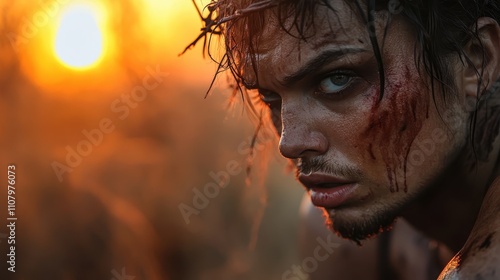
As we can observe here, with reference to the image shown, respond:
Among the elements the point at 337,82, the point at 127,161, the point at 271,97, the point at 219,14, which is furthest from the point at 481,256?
the point at 127,161

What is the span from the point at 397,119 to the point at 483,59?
0.37 meters

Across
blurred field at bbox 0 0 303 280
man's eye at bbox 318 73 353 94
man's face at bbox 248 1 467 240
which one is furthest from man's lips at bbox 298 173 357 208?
blurred field at bbox 0 0 303 280

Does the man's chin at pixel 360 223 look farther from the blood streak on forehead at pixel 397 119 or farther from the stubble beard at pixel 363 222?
the blood streak on forehead at pixel 397 119

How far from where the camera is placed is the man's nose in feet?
8.54

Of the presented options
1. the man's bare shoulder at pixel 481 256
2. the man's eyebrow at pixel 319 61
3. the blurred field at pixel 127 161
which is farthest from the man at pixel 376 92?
the blurred field at pixel 127 161

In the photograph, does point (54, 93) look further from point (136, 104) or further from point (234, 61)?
point (234, 61)

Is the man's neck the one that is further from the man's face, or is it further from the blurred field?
the blurred field

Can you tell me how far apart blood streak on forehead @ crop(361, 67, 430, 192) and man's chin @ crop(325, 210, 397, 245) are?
0.16 meters

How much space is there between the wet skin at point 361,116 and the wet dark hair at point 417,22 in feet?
0.09

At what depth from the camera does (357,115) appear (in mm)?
2633

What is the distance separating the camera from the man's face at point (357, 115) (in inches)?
102

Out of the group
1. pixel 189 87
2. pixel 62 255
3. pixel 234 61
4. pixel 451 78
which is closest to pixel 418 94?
pixel 451 78

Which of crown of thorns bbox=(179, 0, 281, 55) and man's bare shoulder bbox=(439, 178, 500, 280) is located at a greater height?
crown of thorns bbox=(179, 0, 281, 55)

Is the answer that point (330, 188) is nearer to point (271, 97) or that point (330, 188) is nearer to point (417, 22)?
point (271, 97)
